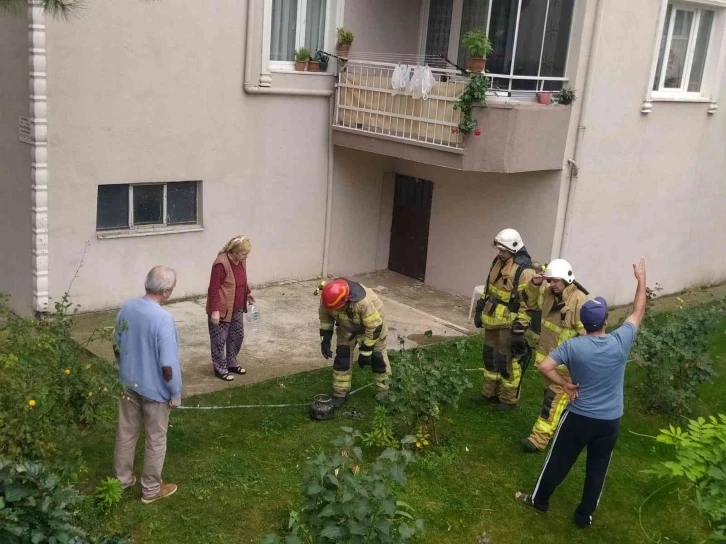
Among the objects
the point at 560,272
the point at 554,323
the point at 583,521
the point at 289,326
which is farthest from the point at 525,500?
the point at 289,326

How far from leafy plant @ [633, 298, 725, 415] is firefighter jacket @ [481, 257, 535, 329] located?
1435mm

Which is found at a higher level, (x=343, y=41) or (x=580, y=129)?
(x=343, y=41)

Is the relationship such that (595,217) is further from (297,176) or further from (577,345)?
(577,345)

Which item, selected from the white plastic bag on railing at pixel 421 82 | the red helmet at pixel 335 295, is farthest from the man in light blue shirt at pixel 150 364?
the white plastic bag on railing at pixel 421 82

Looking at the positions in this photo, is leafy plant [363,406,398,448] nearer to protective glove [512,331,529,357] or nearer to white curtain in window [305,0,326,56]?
protective glove [512,331,529,357]

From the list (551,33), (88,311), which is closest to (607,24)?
(551,33)

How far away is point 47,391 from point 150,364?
73cm

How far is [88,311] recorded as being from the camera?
33.9ft

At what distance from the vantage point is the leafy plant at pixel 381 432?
274 inches

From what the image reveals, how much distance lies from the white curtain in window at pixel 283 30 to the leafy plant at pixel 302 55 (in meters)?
0.16

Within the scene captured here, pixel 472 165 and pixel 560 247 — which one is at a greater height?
pixel 472 165

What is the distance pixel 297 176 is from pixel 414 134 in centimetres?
208

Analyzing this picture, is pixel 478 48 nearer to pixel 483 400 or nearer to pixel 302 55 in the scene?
pixel 302 55

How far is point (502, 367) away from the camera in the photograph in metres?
7.99
